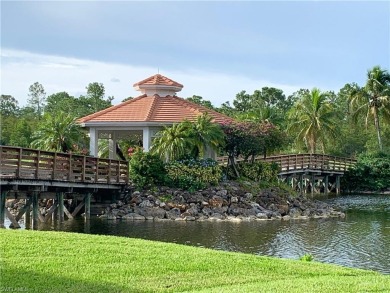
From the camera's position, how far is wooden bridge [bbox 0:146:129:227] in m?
20.8

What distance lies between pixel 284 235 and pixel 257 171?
10567 mm

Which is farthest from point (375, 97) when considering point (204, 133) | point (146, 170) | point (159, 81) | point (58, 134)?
point (58, 134)

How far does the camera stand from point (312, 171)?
45188 millimetres

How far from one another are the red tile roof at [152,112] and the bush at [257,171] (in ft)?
9.14

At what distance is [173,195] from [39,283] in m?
18.7

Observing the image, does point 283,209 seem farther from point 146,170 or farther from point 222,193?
point 146,170

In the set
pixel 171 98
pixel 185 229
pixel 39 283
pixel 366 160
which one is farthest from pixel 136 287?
pixel 366 160

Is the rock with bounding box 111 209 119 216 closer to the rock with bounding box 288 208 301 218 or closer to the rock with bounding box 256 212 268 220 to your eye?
the rock with bounding box 256 212 268 220

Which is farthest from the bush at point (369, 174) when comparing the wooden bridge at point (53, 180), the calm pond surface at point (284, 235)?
the wooden bridge at point (53, 180)

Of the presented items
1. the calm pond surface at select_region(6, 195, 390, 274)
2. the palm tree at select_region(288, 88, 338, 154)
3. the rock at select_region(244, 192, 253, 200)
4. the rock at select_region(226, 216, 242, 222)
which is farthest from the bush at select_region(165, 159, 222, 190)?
the palm tree at select_region(288, 88, 338, 154)

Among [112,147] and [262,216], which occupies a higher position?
[112,147]

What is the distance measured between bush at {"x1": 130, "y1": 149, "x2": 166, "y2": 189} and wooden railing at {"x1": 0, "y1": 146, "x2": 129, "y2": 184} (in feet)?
1.34

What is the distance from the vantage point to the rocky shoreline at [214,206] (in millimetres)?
25938

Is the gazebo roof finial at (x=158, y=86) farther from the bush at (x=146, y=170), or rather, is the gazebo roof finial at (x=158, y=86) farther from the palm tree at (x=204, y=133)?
the bush at (x=146, y=170)
